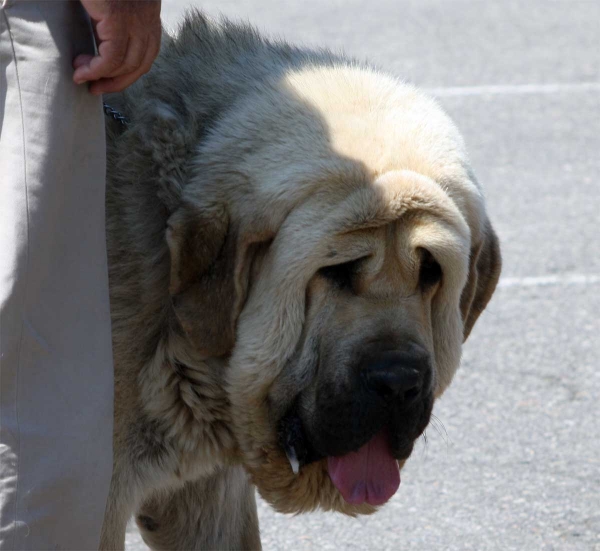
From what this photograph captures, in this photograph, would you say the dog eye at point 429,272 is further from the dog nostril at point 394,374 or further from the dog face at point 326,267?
the dog nostril at point 394,374

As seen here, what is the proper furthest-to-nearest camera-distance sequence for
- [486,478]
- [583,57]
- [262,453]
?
[583,57]
[486,478]
[262,453]

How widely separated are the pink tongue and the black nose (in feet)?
0.85

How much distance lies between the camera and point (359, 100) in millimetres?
2971

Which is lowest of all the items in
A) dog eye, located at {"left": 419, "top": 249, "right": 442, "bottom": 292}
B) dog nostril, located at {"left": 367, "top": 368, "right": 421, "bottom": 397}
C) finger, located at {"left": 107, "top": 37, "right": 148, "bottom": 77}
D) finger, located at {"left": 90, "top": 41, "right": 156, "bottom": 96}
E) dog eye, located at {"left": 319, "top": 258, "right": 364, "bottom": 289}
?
dog nostril, located at {"left": 367, "top": 368, "right": 421, "bottom": 397}

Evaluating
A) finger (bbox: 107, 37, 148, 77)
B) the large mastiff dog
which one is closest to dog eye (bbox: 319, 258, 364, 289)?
the large mastiff dog

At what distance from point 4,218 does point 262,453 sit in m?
1.02

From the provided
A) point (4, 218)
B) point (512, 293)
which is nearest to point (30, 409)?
point (4, 218)

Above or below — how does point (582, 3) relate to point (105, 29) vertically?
below

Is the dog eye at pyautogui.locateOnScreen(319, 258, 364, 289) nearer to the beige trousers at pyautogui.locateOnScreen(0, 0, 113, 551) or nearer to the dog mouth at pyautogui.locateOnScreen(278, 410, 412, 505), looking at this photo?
the dog mouth at pyautogui.locateOnScreen(278, 410, 412, 505)

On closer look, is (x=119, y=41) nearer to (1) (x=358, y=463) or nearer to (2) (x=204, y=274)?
(2) (x=204, y=274)

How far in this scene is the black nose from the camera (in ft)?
8.89

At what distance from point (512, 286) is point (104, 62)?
3982 mm

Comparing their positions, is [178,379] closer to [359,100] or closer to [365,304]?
[365,304]

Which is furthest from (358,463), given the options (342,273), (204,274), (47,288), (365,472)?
(47,288)
